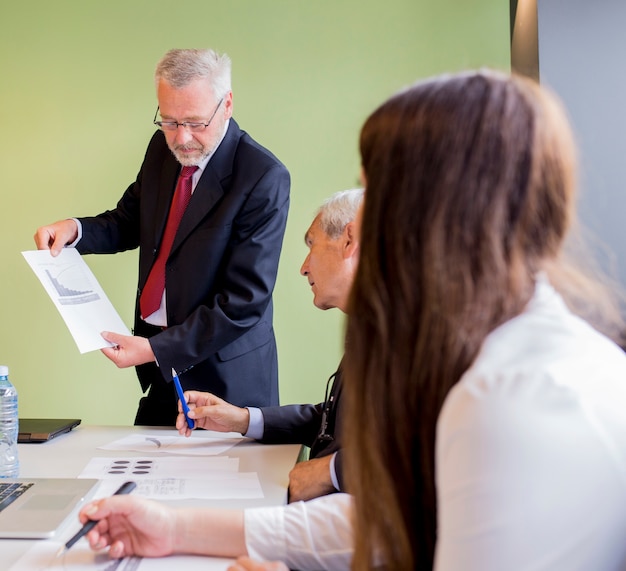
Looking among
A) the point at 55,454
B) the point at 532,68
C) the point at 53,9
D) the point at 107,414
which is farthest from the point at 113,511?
the point at 53,9

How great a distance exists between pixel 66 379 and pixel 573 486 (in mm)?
3418

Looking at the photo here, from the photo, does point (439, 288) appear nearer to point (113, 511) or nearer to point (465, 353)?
point (465, 353)

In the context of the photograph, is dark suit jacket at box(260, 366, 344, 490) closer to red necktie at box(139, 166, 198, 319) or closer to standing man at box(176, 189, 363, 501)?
standing man at box(176, 189, 363, 501)

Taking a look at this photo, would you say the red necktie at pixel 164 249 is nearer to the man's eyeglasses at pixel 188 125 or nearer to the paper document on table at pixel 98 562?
the man's eyeglasses at pixel 188 125

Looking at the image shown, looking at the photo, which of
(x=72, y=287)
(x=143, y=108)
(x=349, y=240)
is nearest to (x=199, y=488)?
(x=349, y=240)

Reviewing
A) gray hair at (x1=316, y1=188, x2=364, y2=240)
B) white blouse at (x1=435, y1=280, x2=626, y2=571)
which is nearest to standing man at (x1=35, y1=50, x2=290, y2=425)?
gray hair at (x1=316, y1=188, x2=364, y2=240)

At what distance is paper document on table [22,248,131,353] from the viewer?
83.4 inches

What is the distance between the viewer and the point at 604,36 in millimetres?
2385

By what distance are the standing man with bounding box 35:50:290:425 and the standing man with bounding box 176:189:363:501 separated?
0.34 m

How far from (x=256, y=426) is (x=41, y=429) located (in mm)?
593

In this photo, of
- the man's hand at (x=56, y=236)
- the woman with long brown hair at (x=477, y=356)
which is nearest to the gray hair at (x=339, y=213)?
the man's hand at (x=56, y=236)

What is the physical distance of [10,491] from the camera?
5.15 feet

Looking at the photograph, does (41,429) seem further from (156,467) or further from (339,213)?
(339,213)

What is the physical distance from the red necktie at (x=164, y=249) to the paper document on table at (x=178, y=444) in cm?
53
